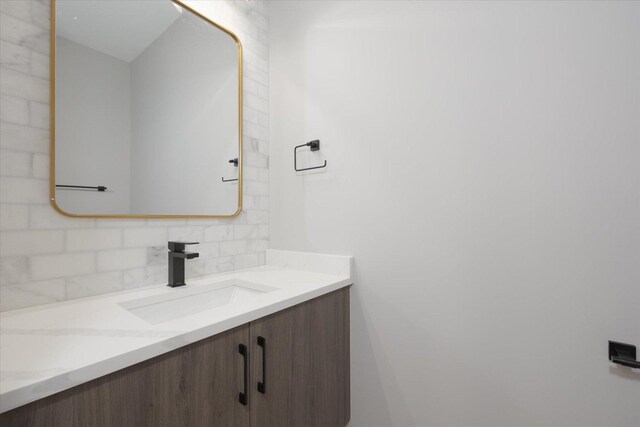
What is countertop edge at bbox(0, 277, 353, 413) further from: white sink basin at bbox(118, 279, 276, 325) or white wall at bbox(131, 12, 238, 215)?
white wall at bbox(131, 12, 238, 215)

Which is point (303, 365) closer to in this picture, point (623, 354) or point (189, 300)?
point (189, 300)

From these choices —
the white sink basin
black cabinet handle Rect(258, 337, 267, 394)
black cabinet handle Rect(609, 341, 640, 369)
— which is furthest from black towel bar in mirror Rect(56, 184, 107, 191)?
black cabinet handle Rect(609, 341, 640, 369)

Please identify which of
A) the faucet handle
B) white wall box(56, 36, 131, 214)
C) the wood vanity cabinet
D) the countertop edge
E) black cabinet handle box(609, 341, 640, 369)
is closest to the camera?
the countertop edge

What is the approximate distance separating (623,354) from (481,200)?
1.98 feet

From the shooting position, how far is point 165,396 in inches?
29.8

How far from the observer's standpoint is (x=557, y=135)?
97cm

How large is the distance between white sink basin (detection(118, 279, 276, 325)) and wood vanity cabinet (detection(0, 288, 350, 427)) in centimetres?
21

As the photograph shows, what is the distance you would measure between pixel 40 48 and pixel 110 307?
917mm

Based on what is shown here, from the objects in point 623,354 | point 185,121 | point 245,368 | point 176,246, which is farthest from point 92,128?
point 623,354

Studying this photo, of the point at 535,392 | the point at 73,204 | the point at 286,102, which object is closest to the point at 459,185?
the point at 535,392

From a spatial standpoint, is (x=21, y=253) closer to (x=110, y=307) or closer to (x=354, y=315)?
(x=110, y=307)

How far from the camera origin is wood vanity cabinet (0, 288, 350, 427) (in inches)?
25.2

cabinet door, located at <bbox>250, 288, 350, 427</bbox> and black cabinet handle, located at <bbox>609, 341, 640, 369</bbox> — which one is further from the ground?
black cabinet handle, located at <bbox>609, 341, 640, 369</bbox>

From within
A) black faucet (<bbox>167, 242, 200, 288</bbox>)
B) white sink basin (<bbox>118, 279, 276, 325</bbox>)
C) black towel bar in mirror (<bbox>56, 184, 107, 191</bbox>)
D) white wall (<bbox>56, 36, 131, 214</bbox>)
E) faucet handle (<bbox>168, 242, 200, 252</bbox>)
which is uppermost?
white wall (<bbox>56, 36, 131, 214</bbox>)
